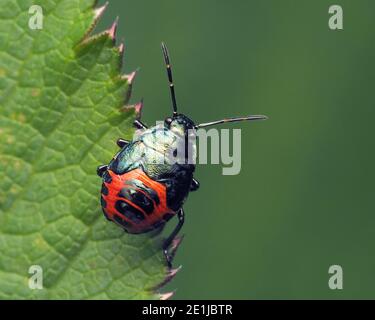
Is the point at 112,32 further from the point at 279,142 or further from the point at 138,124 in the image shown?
the point at 279,142

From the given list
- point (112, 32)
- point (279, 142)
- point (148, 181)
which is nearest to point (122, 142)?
point (148, 181)

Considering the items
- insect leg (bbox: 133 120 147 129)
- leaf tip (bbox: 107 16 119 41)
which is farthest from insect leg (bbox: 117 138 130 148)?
leaf tip (bbox: 107 16 119 41)

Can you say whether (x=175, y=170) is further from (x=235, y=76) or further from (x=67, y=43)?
(x=235, y=76)

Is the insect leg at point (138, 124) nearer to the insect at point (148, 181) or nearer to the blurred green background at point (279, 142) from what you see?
the insect at point (148, 181)

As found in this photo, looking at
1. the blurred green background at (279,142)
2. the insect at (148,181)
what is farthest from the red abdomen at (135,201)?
the blurred green background at (279,142)

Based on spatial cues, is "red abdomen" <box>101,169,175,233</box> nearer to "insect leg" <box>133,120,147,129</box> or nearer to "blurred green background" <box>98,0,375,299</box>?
"insect leg" <box>133,120,147,129</box>
